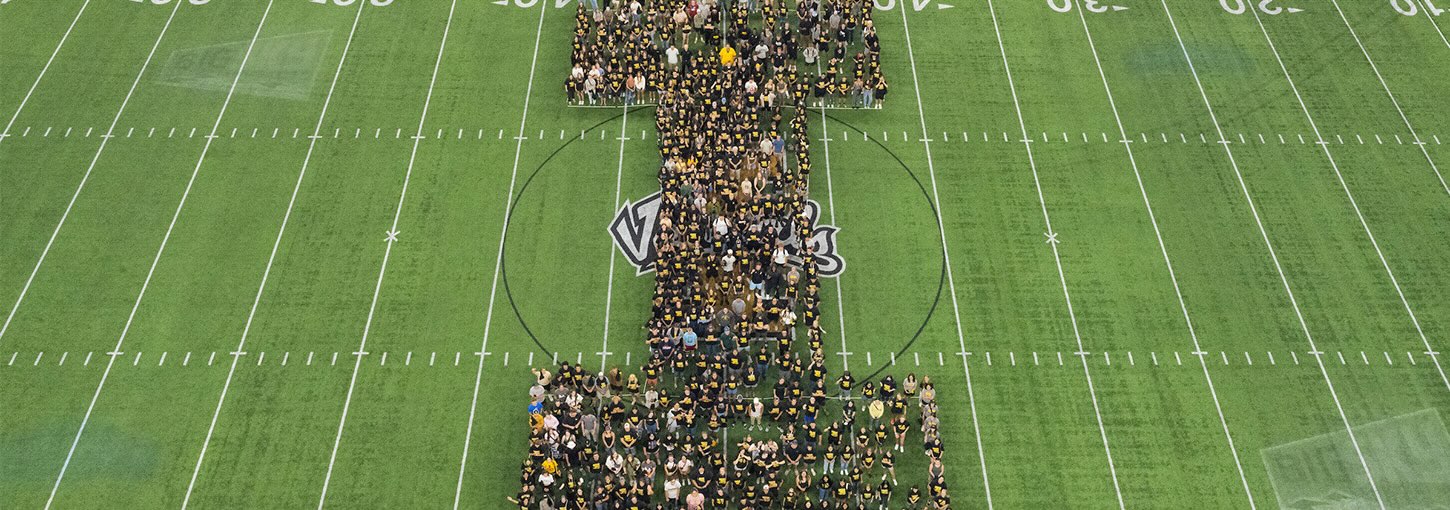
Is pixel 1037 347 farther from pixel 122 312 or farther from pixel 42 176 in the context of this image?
pixel 42 176

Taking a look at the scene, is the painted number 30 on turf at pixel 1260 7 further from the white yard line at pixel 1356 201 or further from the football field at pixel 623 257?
the white yard line at pixel 1356 201

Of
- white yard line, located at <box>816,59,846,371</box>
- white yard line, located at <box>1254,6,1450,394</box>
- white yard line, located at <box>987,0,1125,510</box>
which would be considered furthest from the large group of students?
white yard line, located at <box>1254,6,1450,394</box>

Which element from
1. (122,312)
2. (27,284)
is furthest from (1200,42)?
(27,284)

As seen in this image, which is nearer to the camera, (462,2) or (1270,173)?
(1270,173)

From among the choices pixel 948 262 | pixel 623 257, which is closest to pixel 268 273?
pixel 623 257

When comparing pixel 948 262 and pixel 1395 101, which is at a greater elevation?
pixel 948 262

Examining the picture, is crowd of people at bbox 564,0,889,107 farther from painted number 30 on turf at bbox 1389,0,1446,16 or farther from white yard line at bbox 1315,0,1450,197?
painted number 30 on turf at bbox 1389,0,1446,16

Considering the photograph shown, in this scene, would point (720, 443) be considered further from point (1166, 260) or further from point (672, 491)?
point (1166, 260)
